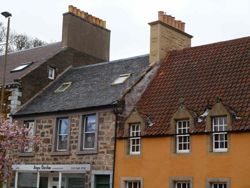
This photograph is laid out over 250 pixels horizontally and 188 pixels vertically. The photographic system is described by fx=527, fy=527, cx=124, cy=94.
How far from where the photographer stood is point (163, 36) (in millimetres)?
27594

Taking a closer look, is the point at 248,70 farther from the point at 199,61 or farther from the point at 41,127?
the point at 41,127

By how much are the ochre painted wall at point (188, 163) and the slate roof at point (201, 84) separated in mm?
517

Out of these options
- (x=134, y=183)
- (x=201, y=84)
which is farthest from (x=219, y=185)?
(x=201, y=84)

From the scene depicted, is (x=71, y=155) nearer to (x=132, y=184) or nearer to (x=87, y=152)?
(x=87, y=152)

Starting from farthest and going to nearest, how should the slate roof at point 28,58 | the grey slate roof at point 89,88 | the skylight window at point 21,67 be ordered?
the skylight window at point 21,67
the slate roof at point 28,58
the grey slate roof at point 89,88

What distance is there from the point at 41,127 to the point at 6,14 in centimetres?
632

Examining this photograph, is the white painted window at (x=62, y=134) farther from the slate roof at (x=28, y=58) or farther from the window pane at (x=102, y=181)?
the slate roof at (x=28, y=58)

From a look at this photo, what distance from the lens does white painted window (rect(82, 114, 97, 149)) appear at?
25328 millimetres

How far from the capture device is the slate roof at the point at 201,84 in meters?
21.4

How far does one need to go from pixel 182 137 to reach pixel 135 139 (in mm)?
2548

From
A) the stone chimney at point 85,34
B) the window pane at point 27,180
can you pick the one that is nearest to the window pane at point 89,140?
the window pane at point 27,180

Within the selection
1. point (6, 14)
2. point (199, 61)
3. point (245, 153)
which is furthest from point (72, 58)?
point (245, 153)

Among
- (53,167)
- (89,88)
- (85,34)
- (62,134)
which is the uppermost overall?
(85,34)

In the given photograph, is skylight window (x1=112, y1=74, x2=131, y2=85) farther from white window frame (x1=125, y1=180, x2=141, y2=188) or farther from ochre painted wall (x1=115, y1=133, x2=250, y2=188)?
white window frame (x1=125, y1=180, x2=141, y2=188)
